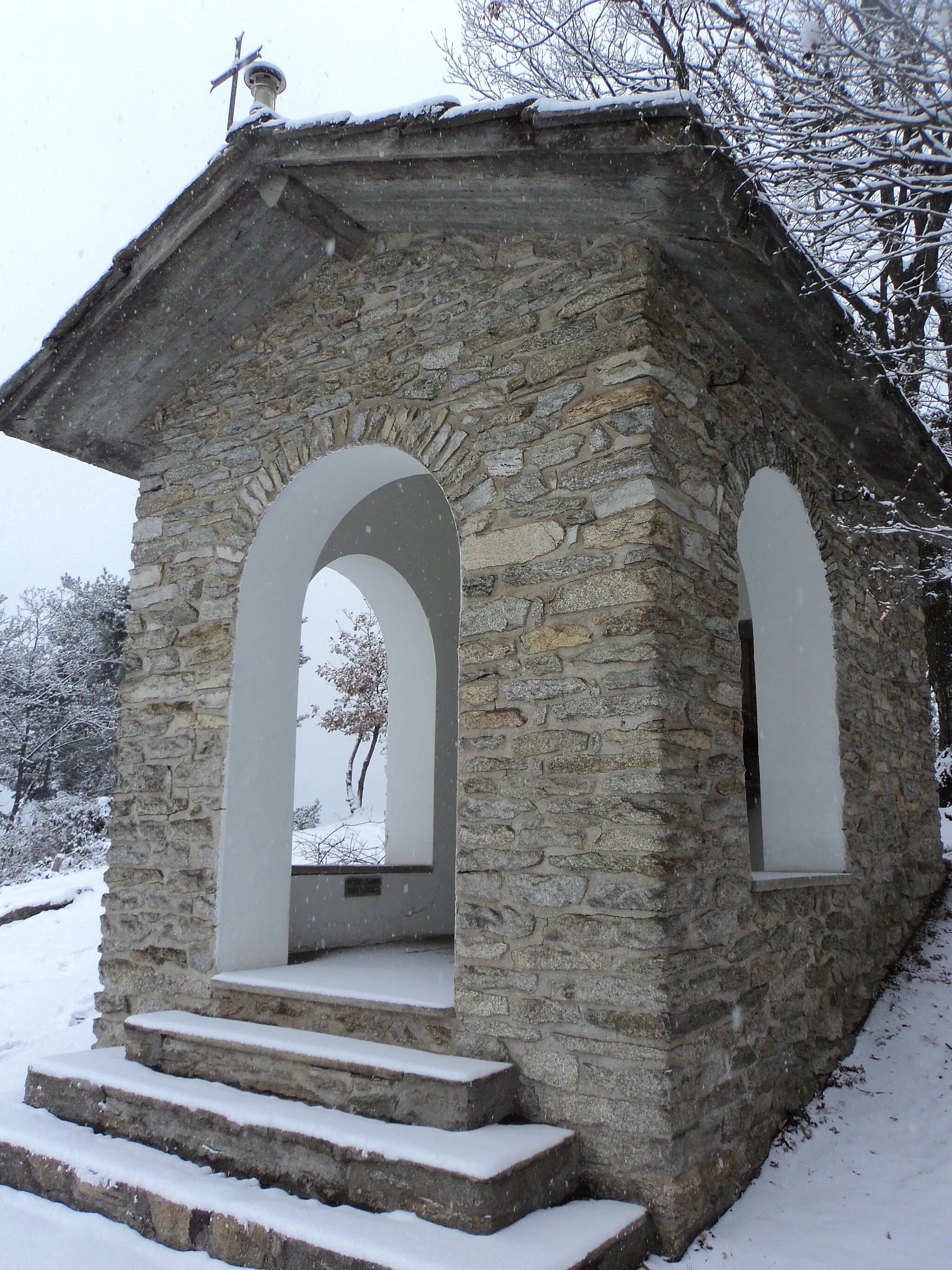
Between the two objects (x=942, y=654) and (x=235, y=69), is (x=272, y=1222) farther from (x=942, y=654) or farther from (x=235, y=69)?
(x=942, y=654)

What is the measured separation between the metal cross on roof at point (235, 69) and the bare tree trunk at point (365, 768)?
12.7 meters

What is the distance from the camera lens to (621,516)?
334 centimetres

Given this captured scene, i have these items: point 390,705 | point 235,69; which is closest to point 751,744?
point 390,705

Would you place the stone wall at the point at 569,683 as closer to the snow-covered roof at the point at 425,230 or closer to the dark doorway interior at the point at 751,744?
the snow-covered roof at the point at 425,230

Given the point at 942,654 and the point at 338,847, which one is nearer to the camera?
the point at 942,654

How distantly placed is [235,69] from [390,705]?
3.60 m

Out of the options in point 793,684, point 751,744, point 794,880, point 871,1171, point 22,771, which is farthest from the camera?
point 22,771

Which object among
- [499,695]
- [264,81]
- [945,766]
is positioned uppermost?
[264,81]

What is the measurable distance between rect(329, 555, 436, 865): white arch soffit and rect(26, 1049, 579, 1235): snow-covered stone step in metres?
2.43

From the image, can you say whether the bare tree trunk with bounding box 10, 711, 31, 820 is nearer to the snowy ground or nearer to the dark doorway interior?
the snowy ground

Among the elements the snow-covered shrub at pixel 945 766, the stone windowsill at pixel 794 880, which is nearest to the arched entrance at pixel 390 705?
the stone windowsill at pixel 794 880

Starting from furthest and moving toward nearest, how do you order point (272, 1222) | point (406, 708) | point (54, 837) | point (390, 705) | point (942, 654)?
point (54, 837), point (942, 654), point (390, 705), point (406, 708), point (272, 1222)

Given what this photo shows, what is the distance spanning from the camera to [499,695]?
3.50 meters

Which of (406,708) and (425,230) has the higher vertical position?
(425,230)
